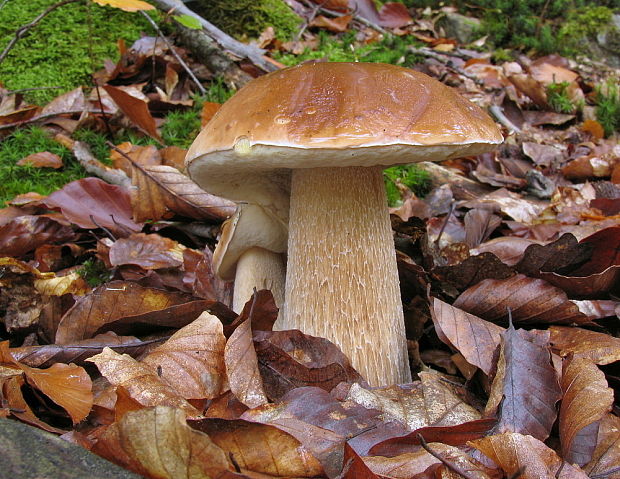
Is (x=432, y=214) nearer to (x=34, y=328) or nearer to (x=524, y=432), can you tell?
(x=524, y=432)

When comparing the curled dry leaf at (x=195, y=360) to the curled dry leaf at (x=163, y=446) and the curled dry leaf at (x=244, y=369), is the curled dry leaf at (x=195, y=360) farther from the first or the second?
the curled dry leaf at (x=163, y=446)

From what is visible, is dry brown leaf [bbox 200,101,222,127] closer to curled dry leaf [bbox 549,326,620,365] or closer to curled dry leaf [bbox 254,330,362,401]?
curled dry leaf [bbox 254,330,362,401]

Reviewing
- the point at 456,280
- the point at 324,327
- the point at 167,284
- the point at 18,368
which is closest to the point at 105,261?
the point at 167,284

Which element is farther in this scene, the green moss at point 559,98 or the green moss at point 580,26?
the green moss at point 580,26

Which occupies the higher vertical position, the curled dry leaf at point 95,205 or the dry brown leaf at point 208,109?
the dry brown leaf at point 208,109

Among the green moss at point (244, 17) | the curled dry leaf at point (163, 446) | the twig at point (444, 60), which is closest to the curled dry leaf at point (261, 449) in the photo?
the curled dry leaf at point (163, 446)
